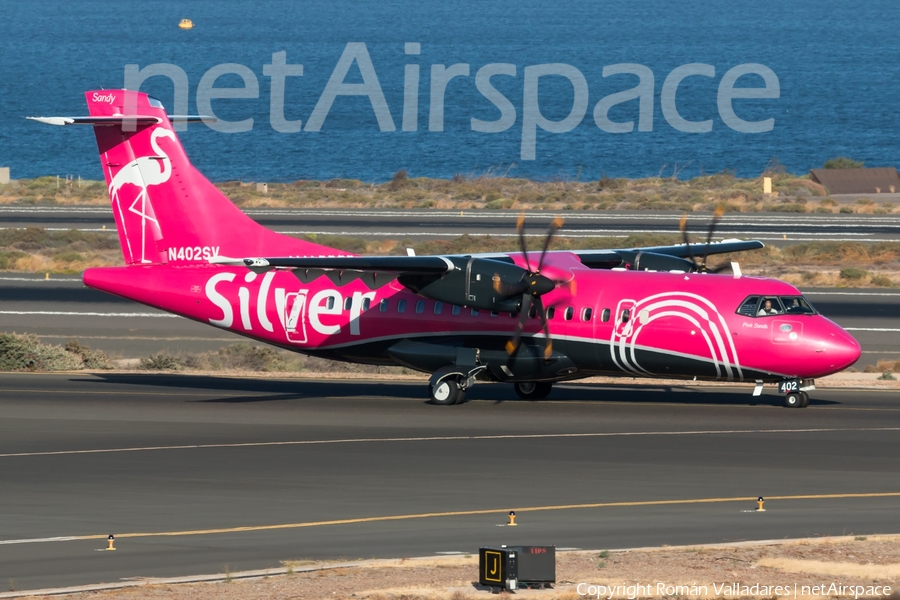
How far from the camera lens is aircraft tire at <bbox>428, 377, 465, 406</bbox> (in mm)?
29547

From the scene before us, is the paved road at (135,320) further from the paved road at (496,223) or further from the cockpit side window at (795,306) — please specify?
the paved road at (496,223)

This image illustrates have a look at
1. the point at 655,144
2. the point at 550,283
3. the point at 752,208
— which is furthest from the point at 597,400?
the point at 655,144

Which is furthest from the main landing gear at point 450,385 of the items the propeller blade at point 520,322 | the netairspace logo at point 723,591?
the netairspace logo at point 723,591

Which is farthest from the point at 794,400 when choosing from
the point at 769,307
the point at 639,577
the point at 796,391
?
the point at 639,577

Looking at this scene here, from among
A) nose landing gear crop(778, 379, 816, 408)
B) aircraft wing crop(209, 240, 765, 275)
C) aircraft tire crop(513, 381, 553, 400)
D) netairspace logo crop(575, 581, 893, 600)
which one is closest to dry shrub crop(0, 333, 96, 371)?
aircraft wing crop(209, 240, 765, 275)

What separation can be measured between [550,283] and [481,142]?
489ft

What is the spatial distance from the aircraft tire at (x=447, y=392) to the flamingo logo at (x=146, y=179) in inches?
336

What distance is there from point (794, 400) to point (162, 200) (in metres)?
16.1

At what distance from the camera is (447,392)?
29.6 m

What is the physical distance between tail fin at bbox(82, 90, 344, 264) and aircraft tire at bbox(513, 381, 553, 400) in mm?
6045

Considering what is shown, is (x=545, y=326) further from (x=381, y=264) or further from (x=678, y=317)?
(x=381, y=264)

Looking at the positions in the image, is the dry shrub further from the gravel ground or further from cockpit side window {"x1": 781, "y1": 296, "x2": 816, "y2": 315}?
the gravel ground

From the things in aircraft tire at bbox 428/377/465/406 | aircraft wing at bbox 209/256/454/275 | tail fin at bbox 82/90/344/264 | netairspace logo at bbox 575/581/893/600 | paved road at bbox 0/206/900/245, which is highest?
paved road at bbox 0/206/900/245

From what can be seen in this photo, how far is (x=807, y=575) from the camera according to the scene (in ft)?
46.0
